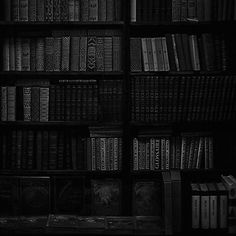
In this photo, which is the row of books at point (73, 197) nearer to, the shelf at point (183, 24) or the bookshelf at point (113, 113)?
the bookshelf at point (113, 113)

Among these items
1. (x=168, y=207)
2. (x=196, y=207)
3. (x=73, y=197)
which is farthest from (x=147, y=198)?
(x=73, y=197)

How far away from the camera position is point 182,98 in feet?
9.75

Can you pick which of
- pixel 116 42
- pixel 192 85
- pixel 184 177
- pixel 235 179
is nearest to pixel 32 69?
pixel 116 42

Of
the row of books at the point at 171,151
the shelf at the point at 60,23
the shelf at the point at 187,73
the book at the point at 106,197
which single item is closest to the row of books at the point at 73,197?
the book at the point at 106,197

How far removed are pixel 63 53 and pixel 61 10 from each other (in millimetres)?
251

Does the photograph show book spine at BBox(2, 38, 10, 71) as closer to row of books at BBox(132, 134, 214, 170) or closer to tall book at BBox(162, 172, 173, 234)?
row of books at BBox(132, 134, 214, 170)

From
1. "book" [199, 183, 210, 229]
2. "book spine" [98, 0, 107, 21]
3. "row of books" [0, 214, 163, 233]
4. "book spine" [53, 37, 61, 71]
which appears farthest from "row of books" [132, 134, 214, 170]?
"book spine" [98, 0, 107, 21]

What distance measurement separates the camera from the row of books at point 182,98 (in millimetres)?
2945

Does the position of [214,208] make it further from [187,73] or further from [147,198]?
[187,73]

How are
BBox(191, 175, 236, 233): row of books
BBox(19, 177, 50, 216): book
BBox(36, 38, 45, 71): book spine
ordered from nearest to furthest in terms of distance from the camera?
BBox(191, 175, 236, 233): row of books, BBox(36, 38, 45, 71): book spine, BBox(19, 177, 50, 216): book

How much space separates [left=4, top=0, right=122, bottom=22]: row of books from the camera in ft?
9.58

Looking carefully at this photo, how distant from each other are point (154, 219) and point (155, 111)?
2.17 ft

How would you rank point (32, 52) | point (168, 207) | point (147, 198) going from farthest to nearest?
point (147, 198) → point (32, 52) → point (168, 207)

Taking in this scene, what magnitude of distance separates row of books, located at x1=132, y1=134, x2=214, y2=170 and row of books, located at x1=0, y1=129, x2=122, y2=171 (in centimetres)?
13
